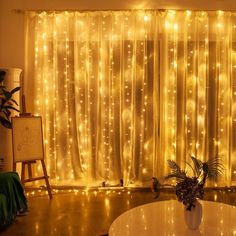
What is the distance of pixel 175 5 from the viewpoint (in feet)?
15.9

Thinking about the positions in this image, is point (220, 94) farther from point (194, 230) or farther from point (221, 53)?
point (194, 230)

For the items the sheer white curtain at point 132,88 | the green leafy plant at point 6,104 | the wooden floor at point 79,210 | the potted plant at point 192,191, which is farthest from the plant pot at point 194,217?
the green leafy plant at point 6,104

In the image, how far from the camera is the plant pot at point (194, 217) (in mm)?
2281

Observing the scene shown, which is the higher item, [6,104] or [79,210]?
[6,104]

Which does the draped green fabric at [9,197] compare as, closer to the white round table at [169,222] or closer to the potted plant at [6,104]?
the potted plant at [6,104]

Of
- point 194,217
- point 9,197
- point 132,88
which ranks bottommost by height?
point 9,197

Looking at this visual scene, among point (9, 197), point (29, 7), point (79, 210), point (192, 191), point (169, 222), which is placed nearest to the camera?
point (192, 191)

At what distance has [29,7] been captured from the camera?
4879mm

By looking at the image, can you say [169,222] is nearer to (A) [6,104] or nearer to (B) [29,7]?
(A) [6,104]

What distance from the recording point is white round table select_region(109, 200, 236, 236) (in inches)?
87.6

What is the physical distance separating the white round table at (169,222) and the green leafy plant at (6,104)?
2406 millimetres

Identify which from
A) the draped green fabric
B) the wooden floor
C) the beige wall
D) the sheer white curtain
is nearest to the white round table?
the wooden floor

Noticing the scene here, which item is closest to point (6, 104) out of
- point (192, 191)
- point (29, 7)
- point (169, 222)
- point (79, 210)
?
point (29, 7)

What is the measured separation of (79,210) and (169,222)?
1.84m
